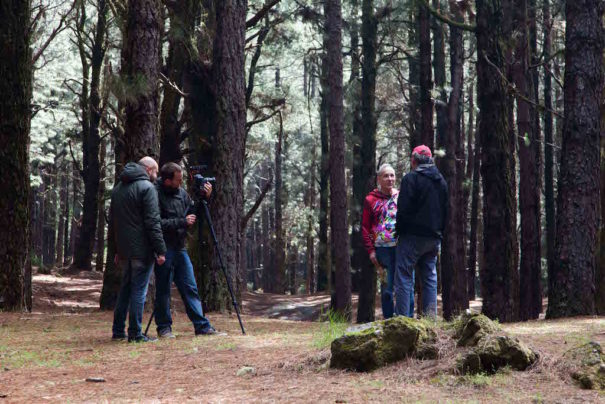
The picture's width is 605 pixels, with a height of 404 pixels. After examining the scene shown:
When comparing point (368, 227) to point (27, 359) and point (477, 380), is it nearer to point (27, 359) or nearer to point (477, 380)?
point (477, 380)

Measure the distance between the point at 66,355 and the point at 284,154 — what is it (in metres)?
35.9

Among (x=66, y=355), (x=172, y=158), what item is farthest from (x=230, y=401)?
(x=172, y=158)

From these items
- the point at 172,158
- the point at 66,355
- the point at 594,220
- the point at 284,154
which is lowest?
the point at 66,355

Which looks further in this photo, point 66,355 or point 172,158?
point 172,158

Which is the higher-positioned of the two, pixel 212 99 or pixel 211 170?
pixel 212 99

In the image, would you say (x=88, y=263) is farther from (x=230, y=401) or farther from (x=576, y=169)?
(x=230, y=401)

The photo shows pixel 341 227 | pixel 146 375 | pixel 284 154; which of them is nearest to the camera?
pixel 146 375

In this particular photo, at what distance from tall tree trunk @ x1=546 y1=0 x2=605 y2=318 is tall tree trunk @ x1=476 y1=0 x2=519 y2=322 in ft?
2.57

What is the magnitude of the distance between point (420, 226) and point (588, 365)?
124 inches

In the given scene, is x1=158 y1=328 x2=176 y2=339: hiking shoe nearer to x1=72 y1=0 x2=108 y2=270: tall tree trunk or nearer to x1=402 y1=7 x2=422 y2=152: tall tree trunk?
x1=72 y1=0 x2=108 y2=270: tall tree trunk

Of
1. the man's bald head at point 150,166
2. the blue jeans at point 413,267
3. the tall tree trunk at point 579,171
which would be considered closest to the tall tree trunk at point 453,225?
the tall tree trunk at point 579,171

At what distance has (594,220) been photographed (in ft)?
33.5

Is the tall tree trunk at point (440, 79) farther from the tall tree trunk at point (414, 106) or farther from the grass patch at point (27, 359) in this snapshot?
the grass patch at point (27, 359)

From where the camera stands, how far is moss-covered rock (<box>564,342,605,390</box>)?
4.62m
